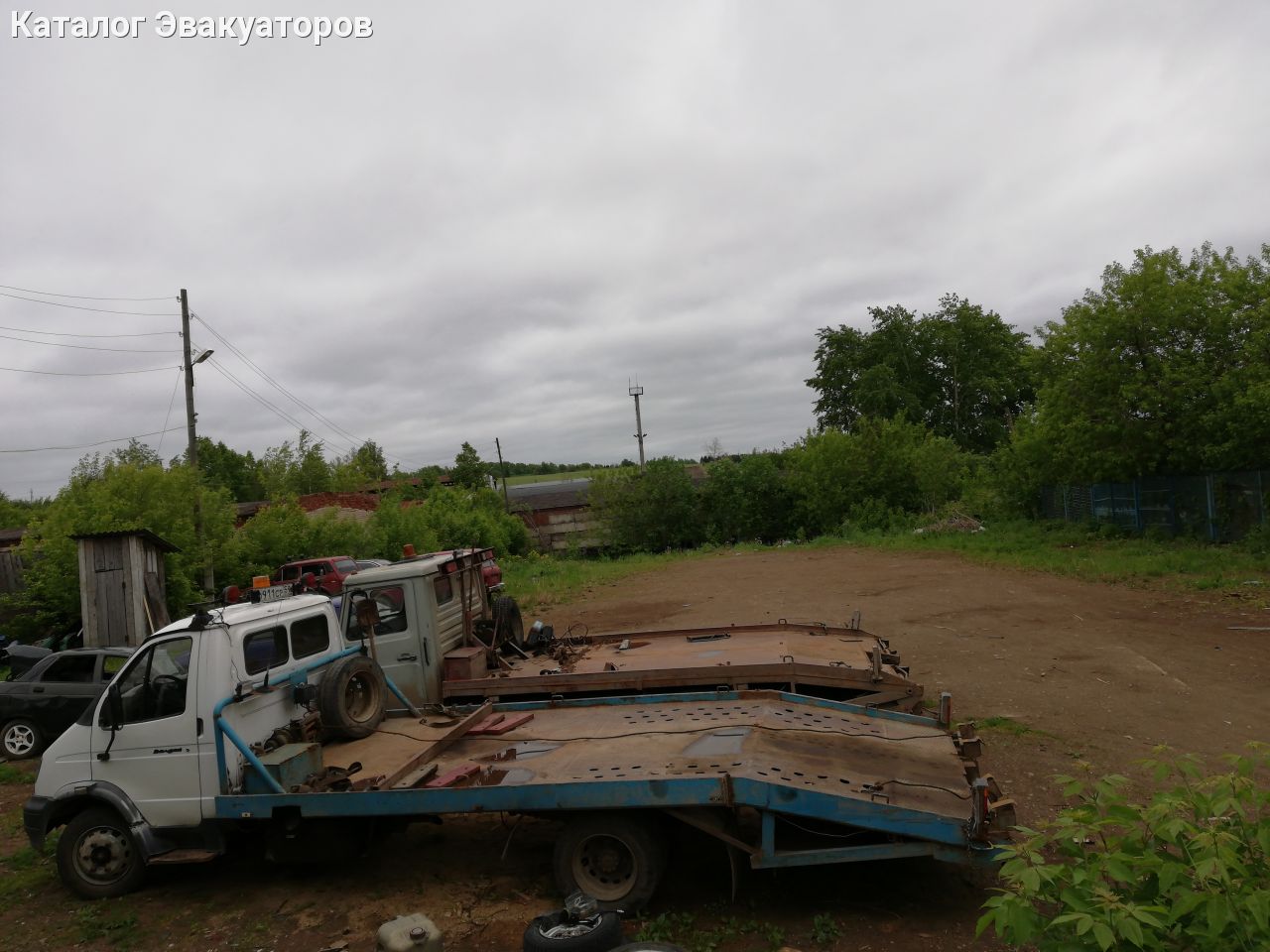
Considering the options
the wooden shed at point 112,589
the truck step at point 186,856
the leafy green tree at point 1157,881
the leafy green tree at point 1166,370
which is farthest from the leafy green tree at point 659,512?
the leafy green tree at point 1157,881

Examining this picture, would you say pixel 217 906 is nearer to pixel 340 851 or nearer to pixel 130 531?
pixel 340 851

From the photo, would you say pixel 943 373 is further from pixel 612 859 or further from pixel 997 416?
pixel 612 859

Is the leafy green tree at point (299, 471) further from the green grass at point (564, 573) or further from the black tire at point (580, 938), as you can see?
the black tire at point (580, 938)

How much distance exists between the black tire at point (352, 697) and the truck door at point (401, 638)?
73 cm

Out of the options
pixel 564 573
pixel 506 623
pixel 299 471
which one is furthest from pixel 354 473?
pixel 506 623

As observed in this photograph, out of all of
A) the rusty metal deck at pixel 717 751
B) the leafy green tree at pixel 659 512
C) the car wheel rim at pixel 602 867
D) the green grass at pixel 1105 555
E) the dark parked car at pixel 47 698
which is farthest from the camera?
the leafy green tree at pixel 659 512

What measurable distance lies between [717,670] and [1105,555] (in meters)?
17.1

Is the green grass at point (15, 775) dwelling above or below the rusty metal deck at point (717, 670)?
below

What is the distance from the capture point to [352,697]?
6.30m

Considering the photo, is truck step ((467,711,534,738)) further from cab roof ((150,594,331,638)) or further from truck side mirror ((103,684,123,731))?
truck side mirror ((103,684,123,731))

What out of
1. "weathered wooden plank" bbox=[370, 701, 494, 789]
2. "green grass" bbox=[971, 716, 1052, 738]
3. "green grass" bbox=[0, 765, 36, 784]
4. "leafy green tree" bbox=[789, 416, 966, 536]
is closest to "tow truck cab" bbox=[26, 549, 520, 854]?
"weathered wooden plank" bbox=[370, 701, 494, 789]

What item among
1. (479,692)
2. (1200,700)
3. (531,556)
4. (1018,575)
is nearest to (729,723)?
(479,692)

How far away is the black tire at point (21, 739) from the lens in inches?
387

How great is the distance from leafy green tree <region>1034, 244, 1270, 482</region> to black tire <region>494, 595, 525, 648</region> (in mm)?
16717
